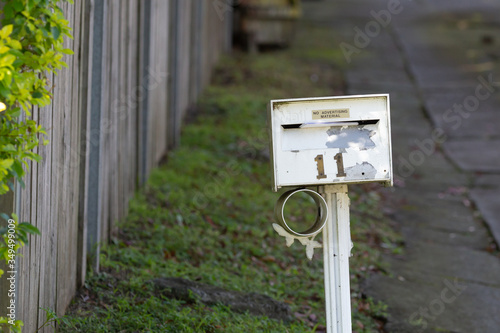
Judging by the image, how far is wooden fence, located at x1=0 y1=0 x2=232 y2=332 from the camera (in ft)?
10.7

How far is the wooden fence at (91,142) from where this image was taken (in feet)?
10.7

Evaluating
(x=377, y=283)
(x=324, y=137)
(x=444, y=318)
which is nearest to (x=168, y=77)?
(x=377, y=283)

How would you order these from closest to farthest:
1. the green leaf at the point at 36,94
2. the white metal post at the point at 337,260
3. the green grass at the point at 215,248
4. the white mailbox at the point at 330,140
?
1. the green leaf at the point at 36,94
2. the white mailbox at the point at 330,140
3. the white metal post at the point at 337,260
4. the green grass at the point at 215,248

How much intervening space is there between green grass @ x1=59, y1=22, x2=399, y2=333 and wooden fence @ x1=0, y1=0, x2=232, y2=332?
20 centimetres

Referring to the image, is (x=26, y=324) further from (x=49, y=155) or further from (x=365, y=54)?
(x=365, y=54)

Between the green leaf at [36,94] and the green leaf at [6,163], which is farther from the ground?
the green leaf at [36,94]

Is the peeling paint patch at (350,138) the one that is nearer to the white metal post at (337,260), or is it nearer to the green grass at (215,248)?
the white metal post at (337,260)

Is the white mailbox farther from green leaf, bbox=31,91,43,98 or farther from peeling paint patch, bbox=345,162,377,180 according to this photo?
green leaf, bbox=31,91,43,98

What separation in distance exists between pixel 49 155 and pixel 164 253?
1782 mm

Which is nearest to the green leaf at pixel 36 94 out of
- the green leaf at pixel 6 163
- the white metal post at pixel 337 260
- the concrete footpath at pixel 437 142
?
the green leaf at pixel 6 163

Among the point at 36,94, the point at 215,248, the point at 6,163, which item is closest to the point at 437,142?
the point at 215,248

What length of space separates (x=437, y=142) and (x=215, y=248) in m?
4.58

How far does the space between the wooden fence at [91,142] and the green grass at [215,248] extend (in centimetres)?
20

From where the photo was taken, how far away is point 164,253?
4.97 m
